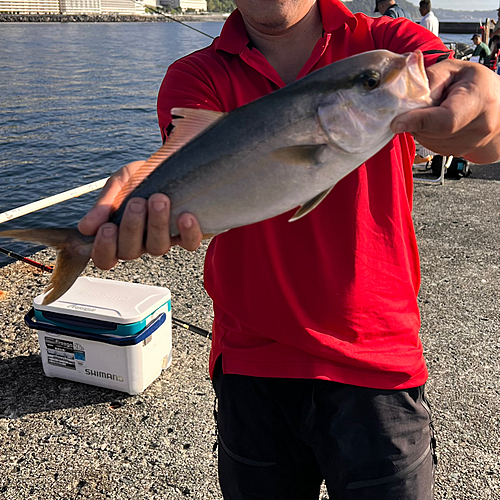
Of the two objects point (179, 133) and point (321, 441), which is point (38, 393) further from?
point (179, 133)

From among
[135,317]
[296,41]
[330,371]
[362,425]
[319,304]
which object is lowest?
[135,317]

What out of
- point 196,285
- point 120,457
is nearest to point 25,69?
point 196,285

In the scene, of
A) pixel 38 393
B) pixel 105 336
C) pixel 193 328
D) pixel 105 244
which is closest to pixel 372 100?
pixel 105 244

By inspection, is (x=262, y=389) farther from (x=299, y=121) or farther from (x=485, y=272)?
(x=485, y=272)

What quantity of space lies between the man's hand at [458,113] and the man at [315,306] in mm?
188

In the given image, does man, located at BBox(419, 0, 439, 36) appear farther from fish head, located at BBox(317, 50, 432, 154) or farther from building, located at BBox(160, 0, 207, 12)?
building, located at BBox(160, 0, 207, 12)

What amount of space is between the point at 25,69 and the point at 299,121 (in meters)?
32.9

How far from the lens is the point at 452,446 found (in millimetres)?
3482

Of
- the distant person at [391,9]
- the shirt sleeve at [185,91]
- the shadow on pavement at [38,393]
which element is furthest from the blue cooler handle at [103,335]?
the distant person at [391,9]

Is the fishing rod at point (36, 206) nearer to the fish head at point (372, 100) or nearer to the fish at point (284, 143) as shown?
the fish at point (284, 143)

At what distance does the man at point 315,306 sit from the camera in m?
1.96

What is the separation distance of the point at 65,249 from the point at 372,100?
3.88 ft

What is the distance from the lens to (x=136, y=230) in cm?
184

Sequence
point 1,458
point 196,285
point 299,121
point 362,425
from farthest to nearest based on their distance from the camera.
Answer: point 196,285 < point 1,458 < point 362,425 < point 299,121
